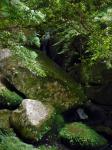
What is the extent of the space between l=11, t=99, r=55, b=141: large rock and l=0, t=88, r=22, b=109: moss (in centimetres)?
33

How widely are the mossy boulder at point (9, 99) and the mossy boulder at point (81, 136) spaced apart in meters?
1.28

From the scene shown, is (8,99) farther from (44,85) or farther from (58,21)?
(58,21)

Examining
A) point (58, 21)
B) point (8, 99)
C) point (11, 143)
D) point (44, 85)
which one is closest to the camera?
point (58, 21)

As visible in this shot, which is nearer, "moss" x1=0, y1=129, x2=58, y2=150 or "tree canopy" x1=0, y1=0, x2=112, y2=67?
"tree canopy" x1=0, y1=0, x2=112, y2=67

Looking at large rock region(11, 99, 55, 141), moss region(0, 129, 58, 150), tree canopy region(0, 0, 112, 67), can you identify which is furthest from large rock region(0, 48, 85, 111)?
tree canopy region(0, 0, 112, 67)

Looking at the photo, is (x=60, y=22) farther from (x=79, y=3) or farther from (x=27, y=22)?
(x=27, y=22)

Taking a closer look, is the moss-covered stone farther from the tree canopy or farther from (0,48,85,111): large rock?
the tree canopy

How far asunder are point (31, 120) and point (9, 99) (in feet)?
2.87

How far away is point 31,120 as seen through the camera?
7934 mm

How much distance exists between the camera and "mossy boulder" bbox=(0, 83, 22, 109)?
8.47 metres

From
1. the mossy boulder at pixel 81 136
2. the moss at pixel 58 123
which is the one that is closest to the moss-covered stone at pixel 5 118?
the moss at pixel 58 123

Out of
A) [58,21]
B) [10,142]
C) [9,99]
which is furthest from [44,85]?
[58,21]

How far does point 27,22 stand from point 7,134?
11.6ft

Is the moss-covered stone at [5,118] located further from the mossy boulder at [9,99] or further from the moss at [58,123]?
the moss at [58,123]
